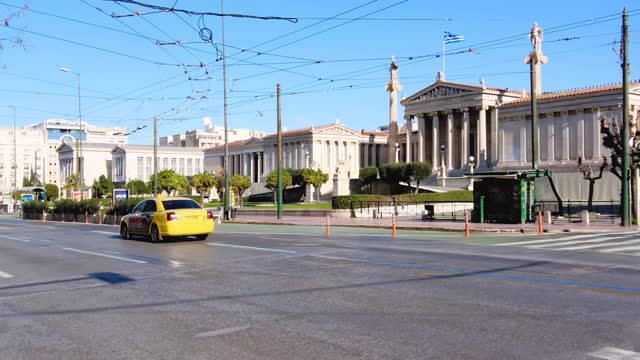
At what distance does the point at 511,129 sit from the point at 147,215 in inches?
2106

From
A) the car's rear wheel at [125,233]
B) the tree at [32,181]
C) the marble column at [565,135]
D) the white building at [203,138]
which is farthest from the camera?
the white building at [203,138]

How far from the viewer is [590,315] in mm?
7789

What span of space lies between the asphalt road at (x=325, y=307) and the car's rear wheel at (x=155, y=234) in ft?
17.3

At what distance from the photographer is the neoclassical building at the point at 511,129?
188 feet

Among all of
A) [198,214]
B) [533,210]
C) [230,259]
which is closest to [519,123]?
Answer: [533,210]

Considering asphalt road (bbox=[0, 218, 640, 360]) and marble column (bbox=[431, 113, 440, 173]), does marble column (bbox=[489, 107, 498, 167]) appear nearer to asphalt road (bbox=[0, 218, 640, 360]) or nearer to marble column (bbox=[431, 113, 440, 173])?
marble column (bbox=[431, 113, 440, 173])

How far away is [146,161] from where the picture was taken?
138375 millimetres

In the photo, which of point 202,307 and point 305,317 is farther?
point 202,307

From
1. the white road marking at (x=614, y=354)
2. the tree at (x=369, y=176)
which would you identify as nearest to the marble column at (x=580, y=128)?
the tree at (x=369, y=176)

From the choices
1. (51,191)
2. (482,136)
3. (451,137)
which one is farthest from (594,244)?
(51,191)

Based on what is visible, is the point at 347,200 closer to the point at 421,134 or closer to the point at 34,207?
the point at 34,207

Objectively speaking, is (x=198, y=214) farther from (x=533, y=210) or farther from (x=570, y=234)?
(x=533, y=210)

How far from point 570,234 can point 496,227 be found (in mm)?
3956

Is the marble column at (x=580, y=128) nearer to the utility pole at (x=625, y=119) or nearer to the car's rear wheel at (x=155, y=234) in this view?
the utility pole at (x=625, y=119)
